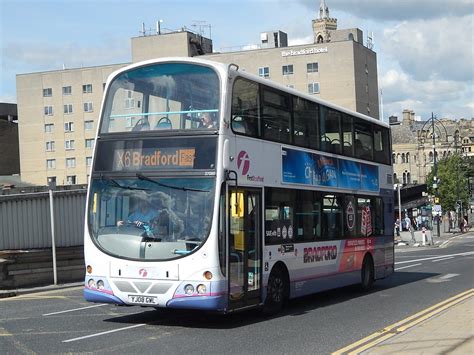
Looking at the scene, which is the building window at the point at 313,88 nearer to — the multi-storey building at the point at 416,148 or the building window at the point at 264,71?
the building window at the point at 264,71

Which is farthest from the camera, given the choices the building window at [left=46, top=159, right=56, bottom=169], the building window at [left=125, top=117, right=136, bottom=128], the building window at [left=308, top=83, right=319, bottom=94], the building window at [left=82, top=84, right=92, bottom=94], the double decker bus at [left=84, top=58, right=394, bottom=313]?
the building window at [left=46, top=159, right=56, bottom=169]

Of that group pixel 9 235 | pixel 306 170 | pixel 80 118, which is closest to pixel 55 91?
pixel 80 118

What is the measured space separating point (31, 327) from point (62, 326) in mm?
510

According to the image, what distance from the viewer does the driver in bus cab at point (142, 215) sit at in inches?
419

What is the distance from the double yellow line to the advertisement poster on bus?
3447 mm

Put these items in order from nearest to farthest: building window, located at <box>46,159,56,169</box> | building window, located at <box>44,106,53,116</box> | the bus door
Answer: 1. the bus door
2. building window, located at <box>44,106,53,116</box>
3. building window, located at <box>46,159,56,169</box>

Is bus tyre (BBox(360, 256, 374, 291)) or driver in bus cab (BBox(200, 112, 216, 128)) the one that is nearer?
driver in bus cab (BBox(200, 112, 216, 128))

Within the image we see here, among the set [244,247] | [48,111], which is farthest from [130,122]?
[48,111]

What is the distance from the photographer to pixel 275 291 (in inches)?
487

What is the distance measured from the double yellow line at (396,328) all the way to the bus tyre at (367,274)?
260 centimetres

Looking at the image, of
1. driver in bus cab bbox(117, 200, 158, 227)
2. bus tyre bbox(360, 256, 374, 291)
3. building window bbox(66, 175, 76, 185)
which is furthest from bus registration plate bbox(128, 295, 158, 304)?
building window bbox(66, 175, 76, 185)

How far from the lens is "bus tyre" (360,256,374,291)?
17.0 m

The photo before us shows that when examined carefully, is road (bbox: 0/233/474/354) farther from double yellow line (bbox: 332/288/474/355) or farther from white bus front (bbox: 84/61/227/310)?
white bus front (bbox: 84/61/227/310)

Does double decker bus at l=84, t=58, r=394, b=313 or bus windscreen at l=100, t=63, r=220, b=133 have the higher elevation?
bus windscreen at l=100, t=63, r=220, b=133
